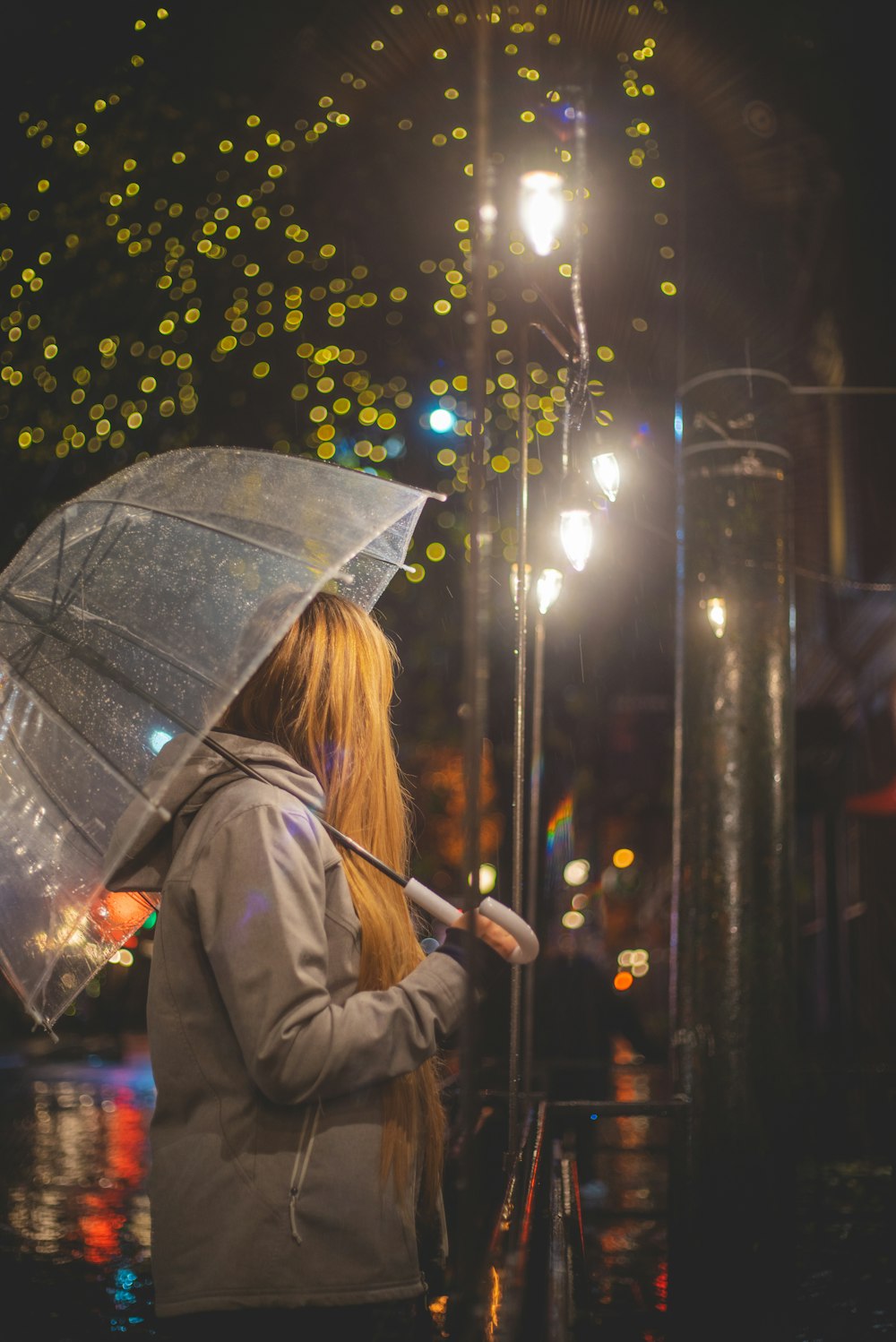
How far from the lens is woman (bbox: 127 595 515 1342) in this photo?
2102 mm

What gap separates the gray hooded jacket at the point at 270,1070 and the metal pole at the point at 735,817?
3610mm

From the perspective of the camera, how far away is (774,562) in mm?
6297

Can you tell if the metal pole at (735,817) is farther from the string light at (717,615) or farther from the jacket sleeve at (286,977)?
the jacket sleeve at (286,977)

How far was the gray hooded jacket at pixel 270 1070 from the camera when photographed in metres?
2.10

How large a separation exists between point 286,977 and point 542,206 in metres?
3.38

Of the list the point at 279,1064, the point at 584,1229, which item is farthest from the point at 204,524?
the point at 584,1229

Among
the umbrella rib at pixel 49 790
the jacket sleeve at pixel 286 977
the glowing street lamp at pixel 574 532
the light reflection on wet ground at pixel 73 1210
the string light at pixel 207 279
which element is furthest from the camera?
the string light at pixel 207 279

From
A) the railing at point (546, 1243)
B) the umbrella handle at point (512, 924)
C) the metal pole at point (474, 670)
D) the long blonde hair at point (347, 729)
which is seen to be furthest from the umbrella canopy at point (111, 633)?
the railing at point (546, 1243)

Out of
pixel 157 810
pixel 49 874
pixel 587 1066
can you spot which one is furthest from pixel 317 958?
pixel 587 1066

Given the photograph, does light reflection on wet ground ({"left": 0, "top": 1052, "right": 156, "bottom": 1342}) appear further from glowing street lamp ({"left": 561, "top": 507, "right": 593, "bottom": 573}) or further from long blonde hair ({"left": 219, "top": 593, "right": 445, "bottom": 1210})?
glowing street lamp ({"left": 561, "top": 507, "right": 593, "bottom": 573})

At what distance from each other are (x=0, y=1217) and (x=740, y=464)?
17.5ft

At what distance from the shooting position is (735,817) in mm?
6012

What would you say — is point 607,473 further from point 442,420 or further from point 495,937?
point 442,420

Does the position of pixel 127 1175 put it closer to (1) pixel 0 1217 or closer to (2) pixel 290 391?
(1) pixel 0 1217
